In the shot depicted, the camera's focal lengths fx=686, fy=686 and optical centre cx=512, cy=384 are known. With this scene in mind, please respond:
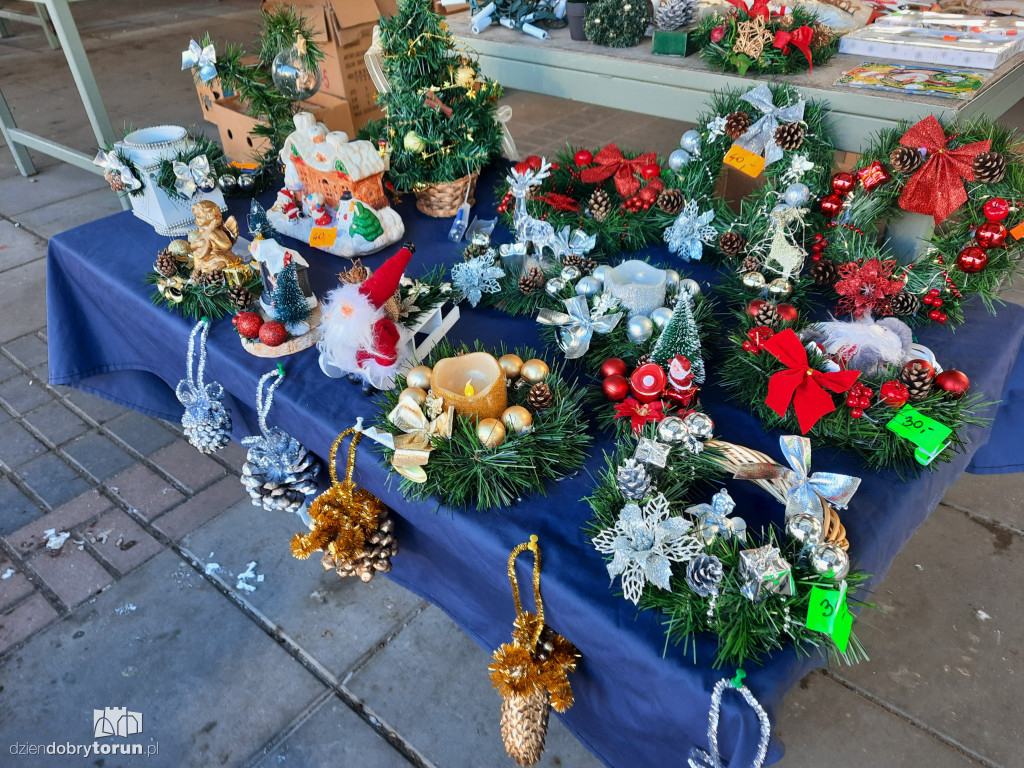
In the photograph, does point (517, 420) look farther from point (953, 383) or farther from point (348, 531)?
point (953, 383)

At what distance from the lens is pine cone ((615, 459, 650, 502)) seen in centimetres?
97

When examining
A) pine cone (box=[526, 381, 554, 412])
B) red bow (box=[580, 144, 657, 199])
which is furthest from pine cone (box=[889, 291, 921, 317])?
pine cone (box=[526, 381, 554, 412])

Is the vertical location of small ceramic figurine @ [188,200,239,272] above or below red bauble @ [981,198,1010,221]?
below

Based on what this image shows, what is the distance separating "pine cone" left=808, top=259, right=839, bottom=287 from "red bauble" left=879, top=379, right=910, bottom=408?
0.43m

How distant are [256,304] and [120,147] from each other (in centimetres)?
60

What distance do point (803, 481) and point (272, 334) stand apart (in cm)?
99

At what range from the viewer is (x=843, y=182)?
4.76 feet

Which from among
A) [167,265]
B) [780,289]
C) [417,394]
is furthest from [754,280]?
[167,265]

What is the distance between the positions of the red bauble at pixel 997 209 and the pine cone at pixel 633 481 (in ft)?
2.82

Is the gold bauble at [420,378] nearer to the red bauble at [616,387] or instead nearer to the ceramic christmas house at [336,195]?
the red bauble at [616,387]

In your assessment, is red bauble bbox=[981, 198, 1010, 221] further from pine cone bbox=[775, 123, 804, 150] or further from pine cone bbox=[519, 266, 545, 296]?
pine cone bbox=[519, 266, 545, 296]

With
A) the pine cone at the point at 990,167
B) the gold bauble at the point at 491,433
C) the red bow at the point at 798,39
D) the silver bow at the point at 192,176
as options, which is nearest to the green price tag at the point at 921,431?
the pine cone at the point at 990,167

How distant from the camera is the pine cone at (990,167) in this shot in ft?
4.08

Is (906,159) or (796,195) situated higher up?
(906,159)
